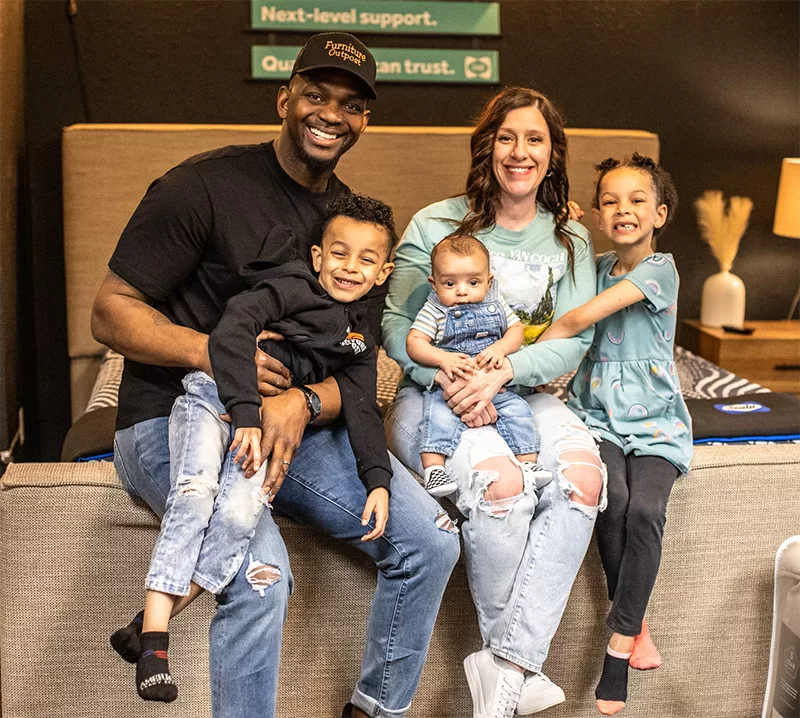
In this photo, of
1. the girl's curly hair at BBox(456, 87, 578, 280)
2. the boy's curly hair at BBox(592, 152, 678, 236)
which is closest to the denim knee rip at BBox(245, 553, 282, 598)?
the girl's curly hair at BBox(456, 87, 578, 280)

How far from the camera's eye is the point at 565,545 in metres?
2.04

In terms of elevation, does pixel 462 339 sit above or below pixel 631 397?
above

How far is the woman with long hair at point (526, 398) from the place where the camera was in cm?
202

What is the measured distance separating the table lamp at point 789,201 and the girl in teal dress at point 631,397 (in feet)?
6.54

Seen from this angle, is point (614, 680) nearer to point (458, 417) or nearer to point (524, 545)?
point (524, 545)

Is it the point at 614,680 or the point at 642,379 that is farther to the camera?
the point at 642,379

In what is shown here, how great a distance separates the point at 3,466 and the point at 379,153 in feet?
6.13

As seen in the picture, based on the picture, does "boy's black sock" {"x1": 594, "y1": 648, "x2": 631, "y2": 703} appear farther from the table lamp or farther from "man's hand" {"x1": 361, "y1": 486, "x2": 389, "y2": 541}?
the table lamp

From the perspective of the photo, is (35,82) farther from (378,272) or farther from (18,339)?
(378,272)

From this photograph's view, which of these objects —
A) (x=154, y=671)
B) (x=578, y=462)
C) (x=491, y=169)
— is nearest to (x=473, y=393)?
(x=578, y=462)

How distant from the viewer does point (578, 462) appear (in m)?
2.09

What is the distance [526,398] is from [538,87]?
2218mm

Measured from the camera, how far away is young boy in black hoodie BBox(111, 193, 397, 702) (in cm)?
173

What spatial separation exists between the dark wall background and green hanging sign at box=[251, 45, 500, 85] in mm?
47
